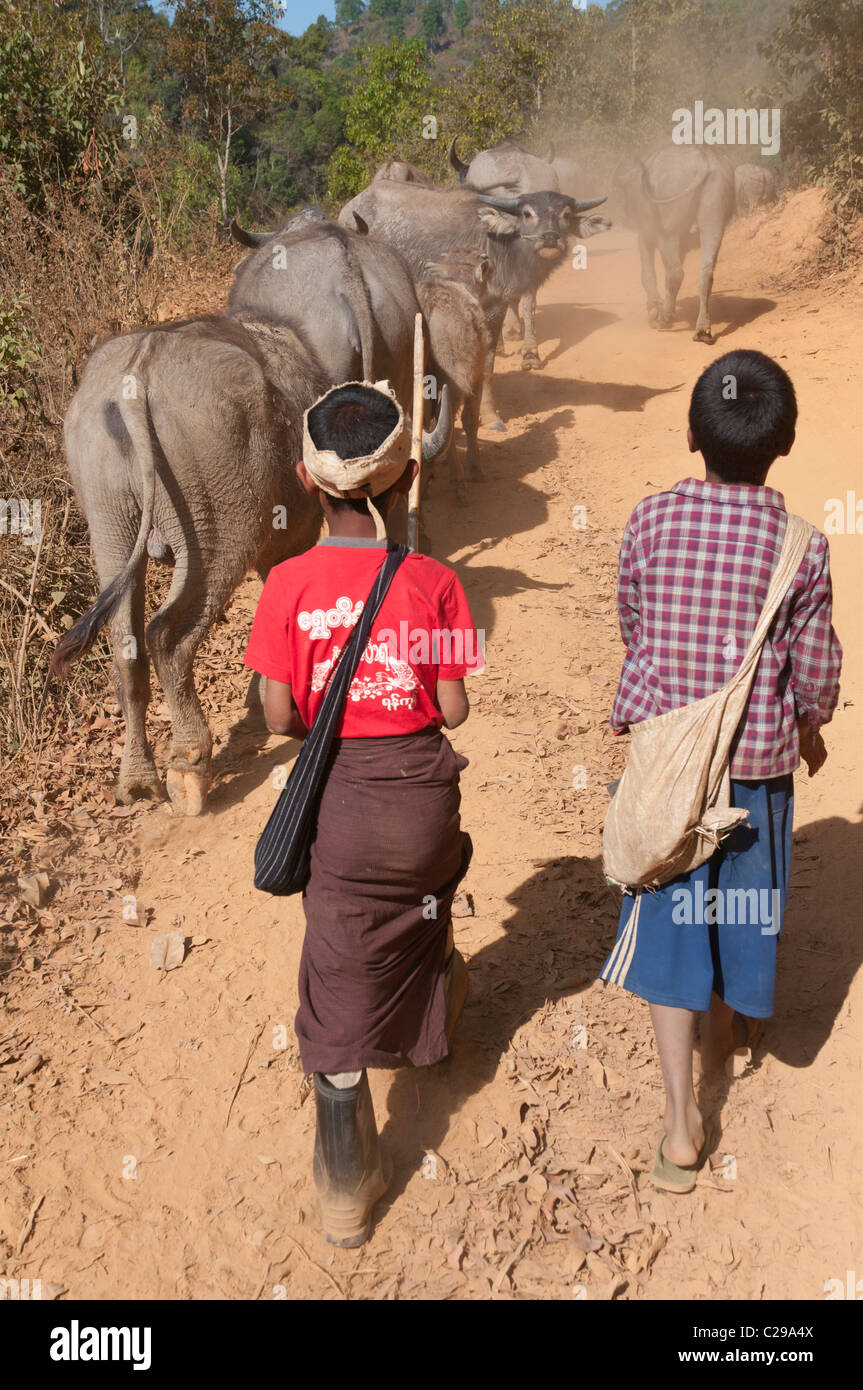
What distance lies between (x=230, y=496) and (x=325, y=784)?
2.27m

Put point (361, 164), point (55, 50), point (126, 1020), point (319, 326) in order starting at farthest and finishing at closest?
point (361, 164) → point (55, 50) → point (319, 326) → point (126, 1020)

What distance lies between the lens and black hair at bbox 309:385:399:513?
2.30m

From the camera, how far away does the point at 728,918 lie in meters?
2.60

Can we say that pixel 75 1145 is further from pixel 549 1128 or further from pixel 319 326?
pixel 319 326

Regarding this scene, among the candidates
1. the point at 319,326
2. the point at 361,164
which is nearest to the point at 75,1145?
the point at 319,326

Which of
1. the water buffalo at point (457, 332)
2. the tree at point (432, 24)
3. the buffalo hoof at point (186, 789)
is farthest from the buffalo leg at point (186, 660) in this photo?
the tree at point (432, 24)

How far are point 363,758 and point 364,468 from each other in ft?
2.26

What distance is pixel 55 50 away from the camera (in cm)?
895

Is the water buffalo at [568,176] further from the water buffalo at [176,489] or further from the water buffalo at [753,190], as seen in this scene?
the water buffalo at [176,489]

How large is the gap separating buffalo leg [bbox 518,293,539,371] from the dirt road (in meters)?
6.40

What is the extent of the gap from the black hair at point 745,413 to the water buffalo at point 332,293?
330cm

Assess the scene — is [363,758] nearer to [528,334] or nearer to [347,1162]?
[347,1162]

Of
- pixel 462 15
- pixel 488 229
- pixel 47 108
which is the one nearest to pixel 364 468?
pixel 47 108

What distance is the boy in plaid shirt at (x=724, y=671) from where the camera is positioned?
93.3 inches
